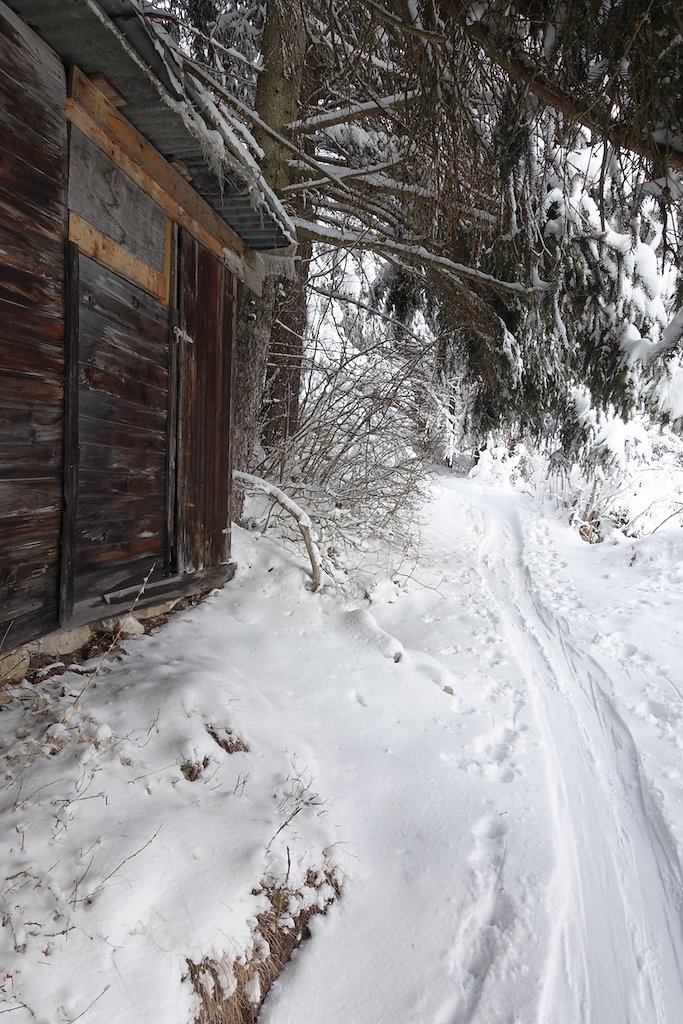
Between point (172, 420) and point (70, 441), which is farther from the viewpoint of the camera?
point (172, 420)

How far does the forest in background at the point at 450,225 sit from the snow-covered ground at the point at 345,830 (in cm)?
257

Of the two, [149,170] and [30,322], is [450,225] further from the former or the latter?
[30,322]

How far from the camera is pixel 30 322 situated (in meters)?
2.26

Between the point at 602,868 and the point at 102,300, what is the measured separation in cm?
375

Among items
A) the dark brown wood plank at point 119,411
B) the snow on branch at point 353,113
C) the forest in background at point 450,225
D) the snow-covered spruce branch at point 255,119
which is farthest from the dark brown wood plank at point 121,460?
the snow on branch at point 353,113

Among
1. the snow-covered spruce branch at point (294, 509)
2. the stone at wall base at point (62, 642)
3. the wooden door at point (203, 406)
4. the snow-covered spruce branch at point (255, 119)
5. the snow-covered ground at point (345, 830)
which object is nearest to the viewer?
the snow-covered ground at point (345, 830)

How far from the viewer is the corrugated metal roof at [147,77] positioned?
84.5 inches

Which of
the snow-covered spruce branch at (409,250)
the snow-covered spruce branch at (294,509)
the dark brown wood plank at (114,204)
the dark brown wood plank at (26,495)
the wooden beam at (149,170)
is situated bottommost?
the snow-covered spruce branch at (294,509)

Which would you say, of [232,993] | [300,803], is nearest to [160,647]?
[300,803]

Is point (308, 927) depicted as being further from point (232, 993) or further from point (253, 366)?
point (253, 366)

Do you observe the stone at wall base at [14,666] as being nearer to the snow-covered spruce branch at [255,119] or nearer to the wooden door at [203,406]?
the wooden door at [203,406]

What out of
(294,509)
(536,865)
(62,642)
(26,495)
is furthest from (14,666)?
(536,865)

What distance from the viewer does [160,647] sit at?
3547mm

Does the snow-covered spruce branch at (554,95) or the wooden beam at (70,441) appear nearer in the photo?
the snow-covered spruce branch at (554,95)
